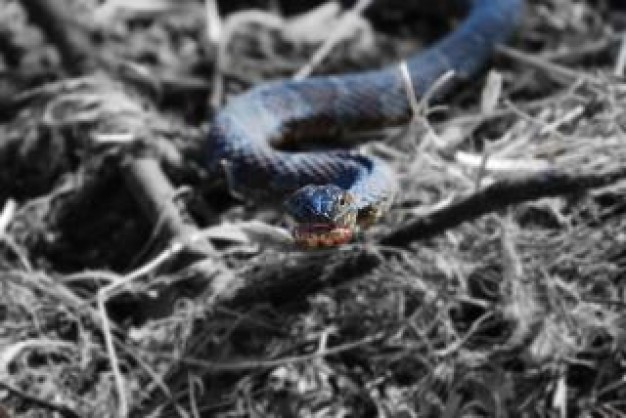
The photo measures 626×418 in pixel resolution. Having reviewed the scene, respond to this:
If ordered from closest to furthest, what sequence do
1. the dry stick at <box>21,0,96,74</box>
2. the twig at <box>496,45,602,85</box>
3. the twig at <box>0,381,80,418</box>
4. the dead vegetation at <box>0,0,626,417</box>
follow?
the twig at <box>0,381,80,418</box>, the dead vegetation at <box>0,0,626,417</box>, the twig at <box>496,45,602,85</box>, the dry stick at <box>21,0,96,74</box>

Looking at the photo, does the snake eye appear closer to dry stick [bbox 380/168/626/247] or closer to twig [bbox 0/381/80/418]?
dry stick [bbox 380/168/626/247]

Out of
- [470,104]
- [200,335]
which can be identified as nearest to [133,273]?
[200,335]

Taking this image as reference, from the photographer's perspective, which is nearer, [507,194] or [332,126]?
[507,194]

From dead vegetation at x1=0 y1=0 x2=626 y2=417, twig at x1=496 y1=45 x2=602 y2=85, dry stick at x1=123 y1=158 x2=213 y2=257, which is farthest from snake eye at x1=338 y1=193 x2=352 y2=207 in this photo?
twig at x1=496 y1=45 x2=602 y2=85

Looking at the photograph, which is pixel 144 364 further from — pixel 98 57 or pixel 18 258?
pixel 98 57

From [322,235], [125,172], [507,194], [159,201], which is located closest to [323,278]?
[322,235]

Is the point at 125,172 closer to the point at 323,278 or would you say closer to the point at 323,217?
the point at 323,278
